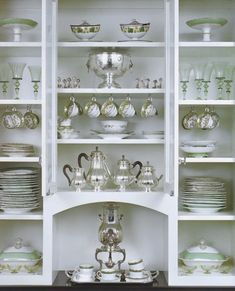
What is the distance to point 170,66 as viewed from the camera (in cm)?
289

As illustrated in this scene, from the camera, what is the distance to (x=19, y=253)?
10.1ft

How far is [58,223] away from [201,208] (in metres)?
0.76

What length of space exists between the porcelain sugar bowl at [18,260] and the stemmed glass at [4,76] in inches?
31.3

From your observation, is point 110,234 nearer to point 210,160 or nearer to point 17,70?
point 210,160

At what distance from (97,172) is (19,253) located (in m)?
0.57

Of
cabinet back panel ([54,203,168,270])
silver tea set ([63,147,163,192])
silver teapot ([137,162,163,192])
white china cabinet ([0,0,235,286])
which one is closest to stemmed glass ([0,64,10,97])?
white china cabinet ([0,0,235,286])

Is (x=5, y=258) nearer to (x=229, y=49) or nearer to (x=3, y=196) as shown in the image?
(x=3, y=196)

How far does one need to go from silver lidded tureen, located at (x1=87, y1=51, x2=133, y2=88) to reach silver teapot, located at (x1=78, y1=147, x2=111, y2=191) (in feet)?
1.17

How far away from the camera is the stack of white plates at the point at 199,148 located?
9.98 feet

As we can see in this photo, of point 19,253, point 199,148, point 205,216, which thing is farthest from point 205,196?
point 19,253

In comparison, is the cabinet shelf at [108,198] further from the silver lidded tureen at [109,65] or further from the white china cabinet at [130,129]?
the silver lidded tureen at [109,65]

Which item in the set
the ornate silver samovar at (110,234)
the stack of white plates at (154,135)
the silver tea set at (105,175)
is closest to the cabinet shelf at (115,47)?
the stack of white plates at (154,135)

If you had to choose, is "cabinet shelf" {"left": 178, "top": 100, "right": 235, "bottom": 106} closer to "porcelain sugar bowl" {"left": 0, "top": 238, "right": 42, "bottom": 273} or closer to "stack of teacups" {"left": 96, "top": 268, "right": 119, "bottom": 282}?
"stack of teacups" {"left": 96, "top": 268, "right": 119, "bottom": 282}

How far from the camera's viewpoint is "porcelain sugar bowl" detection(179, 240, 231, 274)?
306 cm
